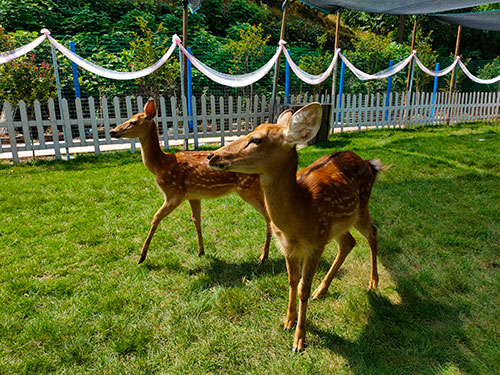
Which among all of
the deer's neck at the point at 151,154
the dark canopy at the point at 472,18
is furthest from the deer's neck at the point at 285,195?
the dark canopy at the point at 472,18

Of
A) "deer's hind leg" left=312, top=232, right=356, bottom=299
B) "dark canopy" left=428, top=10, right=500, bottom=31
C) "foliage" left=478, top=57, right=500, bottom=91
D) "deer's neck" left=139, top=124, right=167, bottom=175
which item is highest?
"dark canopy" left=428, top=10, right=500, bottom=31

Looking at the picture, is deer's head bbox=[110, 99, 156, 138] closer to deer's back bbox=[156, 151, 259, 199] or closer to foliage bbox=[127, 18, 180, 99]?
deer's back bbox=[156, 151, 259, 199]

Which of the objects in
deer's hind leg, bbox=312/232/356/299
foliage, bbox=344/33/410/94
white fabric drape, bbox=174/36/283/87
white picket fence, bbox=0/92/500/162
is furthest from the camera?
foliage, bbox=344/33/410/94

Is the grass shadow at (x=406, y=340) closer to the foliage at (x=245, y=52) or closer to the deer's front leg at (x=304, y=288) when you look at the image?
the deer's front leg at (x=304, y=288)

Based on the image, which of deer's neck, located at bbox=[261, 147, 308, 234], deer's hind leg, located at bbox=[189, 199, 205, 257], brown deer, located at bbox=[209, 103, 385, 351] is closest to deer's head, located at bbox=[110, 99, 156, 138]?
deer's hind leg, located at bbox=[189, 199, 205, 257]

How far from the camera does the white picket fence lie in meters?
7.30

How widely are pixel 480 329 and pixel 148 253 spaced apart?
9.92ft

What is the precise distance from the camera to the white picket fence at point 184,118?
288 inches

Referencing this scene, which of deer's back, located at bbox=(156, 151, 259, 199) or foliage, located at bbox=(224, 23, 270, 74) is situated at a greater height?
foliage, located at bbox=(224, 23, 270, 74)

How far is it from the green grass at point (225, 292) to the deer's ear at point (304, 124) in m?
1.48

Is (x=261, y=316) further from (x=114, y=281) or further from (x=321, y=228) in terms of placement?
(x=114, y=281)

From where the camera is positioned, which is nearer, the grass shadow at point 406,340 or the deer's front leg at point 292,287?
the grass shadow at point 406,340

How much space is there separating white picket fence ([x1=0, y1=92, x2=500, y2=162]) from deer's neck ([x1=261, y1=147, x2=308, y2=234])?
635cm

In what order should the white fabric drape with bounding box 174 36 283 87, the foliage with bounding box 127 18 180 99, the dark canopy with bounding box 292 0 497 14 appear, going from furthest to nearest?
the foliage with bounding box 127 18 180 99
the white fabric drape with bounding box 174 36 283 87
the dark canopy with bounding box 292 0 497 14
